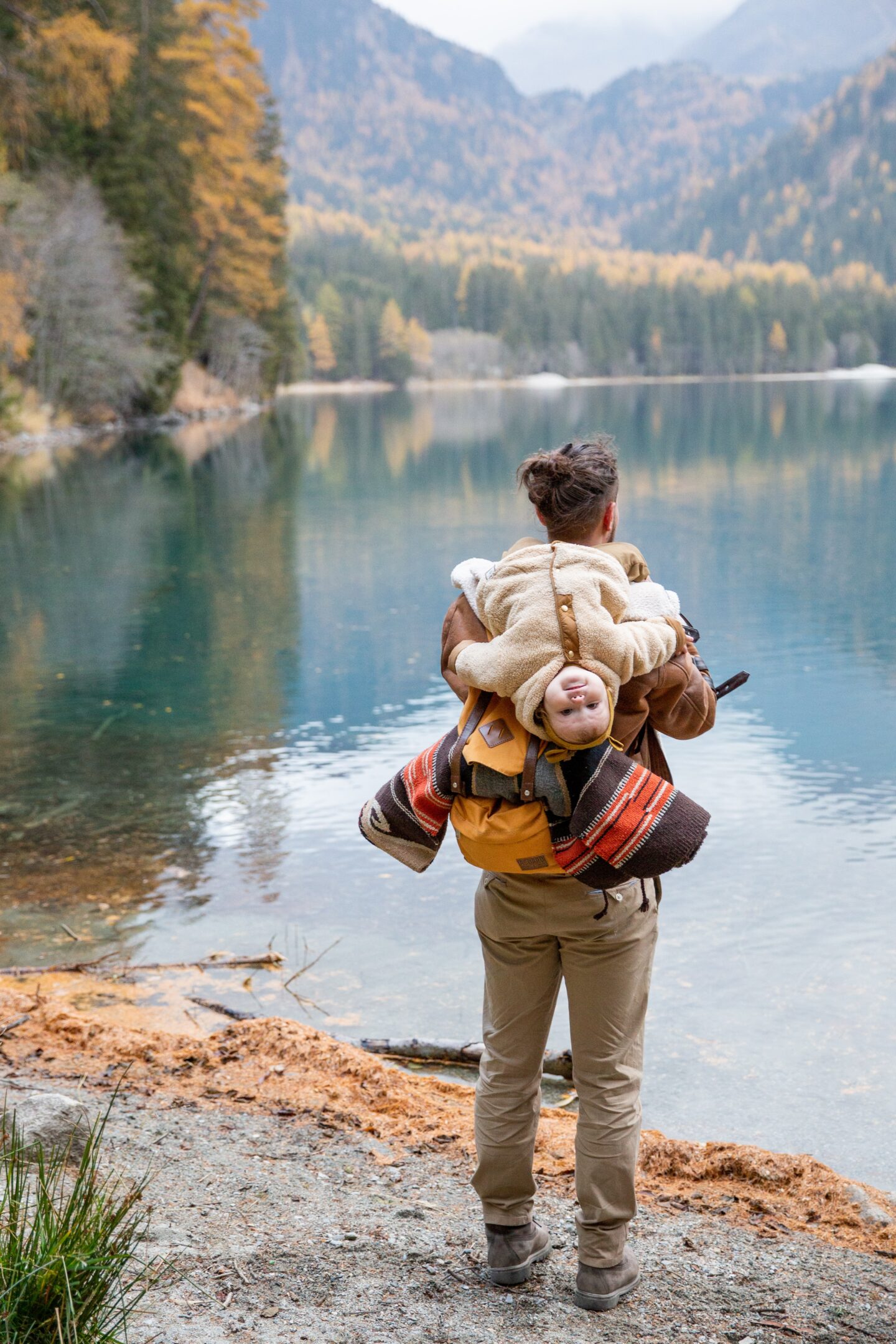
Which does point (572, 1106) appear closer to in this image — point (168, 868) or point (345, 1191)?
point (345, 1191)

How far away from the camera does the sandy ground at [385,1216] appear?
8.13 feet

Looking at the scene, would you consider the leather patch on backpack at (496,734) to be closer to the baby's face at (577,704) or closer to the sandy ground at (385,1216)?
the baby's face at (577,704)

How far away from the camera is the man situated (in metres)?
2.60

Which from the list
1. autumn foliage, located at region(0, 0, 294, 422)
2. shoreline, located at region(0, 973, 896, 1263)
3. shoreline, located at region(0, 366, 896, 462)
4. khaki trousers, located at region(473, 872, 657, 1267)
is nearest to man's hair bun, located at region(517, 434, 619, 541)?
khaki trousers, located at region(473, 872, 657, 1267)

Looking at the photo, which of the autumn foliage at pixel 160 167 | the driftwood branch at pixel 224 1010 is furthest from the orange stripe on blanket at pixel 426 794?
the autumn foliage at pixel 160 167

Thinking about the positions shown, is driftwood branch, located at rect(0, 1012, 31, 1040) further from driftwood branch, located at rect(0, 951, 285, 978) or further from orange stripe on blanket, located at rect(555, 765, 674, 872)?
orange stripe on blanket, located at rect(555, 765, 674, 872)

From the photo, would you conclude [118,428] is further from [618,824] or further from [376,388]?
[376,388]

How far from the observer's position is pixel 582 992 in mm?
2621

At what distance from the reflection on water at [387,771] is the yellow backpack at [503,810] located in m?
1.99

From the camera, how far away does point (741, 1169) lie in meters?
3.44

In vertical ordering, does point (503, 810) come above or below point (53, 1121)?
above

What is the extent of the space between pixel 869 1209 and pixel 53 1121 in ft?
6.65

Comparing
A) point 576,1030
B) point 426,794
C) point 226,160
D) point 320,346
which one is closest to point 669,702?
point 426,794

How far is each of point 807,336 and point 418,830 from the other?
458 ft
